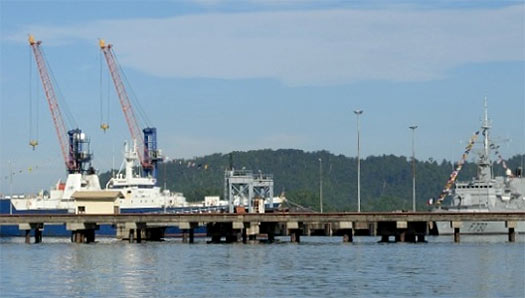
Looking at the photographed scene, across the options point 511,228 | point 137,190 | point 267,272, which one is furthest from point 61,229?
point 267,272

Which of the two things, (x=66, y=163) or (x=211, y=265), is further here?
(x=66, y=163)

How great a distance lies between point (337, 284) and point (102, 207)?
67580 millimetres

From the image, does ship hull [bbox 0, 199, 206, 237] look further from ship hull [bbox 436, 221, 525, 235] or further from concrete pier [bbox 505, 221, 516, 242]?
concrete pier [bbox 505, 221, 516, 242]

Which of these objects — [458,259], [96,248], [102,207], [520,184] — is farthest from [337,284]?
[520,184]

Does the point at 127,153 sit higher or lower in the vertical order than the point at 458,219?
higher

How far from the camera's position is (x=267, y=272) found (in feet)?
216

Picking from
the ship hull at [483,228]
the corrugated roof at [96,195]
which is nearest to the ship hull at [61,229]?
the corrugated roof at [96,195]

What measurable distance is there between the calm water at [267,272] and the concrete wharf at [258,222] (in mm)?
6627

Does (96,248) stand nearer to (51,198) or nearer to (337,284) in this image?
(337,284)

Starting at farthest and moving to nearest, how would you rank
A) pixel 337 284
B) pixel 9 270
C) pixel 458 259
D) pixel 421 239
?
pixel 421 239 → pixel 458 259 → pixel 9 270 → pixel 337 284

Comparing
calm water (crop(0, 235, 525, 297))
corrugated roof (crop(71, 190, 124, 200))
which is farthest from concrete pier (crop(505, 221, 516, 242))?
corrugated roof (crop(71, 190, 124, 200))

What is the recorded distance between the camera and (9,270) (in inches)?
2753

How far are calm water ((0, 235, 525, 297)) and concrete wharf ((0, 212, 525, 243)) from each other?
6.63 meters

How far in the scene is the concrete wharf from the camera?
102 m
